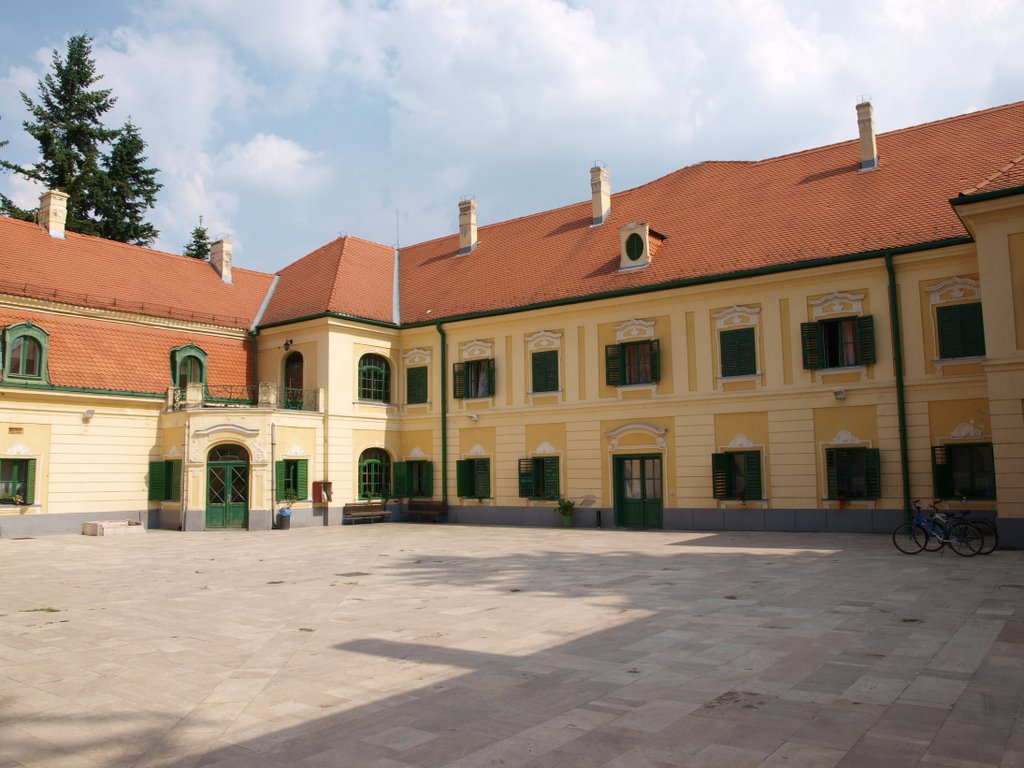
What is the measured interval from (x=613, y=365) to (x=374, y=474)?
9.60m

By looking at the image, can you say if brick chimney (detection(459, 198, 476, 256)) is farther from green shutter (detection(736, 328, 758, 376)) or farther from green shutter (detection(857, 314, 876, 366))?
green shutter (detection(857, 314, 876, 366))

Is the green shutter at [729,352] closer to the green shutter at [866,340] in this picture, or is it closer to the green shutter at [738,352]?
the green shutter at [738,352]

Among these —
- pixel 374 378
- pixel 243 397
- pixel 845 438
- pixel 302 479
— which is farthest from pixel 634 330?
pixel 243 397

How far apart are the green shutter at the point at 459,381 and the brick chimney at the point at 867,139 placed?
1379cm

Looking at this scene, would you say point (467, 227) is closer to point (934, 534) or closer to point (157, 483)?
point (157, 483)

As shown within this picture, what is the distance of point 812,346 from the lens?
21.0 m

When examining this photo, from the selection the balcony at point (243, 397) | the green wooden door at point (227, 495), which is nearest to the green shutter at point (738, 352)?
the balcony at point (243, 397)

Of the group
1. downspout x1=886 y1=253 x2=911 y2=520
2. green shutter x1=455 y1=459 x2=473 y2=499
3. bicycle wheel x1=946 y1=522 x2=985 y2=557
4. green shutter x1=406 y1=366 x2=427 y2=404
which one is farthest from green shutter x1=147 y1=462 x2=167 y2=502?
bicycle wheel x1=946 y1=522 x2=985 y2=557

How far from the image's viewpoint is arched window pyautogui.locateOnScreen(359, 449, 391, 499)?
27.8m

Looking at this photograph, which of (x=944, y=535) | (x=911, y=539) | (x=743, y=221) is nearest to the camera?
(x=944, y=535)

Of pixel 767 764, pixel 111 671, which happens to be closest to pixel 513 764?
pixel 767 764

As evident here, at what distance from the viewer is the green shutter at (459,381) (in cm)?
2753

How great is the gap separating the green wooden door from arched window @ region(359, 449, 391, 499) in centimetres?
406

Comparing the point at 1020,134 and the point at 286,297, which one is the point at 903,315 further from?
the point at 286,297
